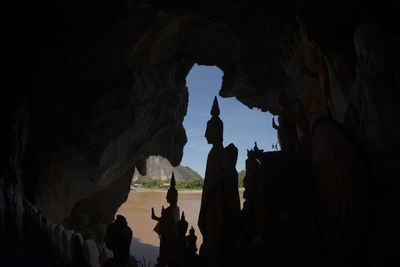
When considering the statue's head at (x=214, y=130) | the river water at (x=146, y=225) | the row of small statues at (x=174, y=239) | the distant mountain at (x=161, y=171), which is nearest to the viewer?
the statue's head at (x=214, y=130)

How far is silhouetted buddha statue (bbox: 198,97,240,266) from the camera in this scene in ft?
10.3

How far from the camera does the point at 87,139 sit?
26.5ft

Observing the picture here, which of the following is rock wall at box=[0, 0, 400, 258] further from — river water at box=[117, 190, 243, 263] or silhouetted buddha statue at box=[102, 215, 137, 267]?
river water at box=[117, 190, 243, 263]

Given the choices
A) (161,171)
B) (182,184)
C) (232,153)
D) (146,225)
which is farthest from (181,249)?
(161,171)

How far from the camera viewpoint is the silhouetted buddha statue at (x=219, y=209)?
3150 mm

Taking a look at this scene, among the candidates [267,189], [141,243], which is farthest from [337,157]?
[141,243]

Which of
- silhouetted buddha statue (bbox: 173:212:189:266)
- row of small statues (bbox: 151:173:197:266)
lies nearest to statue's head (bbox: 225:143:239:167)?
row of small statues (bbox: 151:173:197:266)

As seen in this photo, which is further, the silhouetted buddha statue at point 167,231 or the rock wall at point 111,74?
the rock wall at point 111,74

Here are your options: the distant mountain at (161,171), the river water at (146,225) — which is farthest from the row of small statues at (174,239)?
the distant mountain at (161,171)

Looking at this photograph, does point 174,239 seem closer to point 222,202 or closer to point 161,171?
point 222,202

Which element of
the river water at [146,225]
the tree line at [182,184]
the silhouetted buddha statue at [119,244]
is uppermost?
the silhouetted buddha statue at [119,244]

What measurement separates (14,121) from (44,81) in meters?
1.52

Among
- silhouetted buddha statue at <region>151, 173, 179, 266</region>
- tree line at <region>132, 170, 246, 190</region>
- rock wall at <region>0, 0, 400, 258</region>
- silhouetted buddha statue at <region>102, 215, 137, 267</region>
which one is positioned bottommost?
tree line at <region>132, 170, 246, 190</region>

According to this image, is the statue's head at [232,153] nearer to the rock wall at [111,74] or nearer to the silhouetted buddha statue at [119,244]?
the rock wall at [111,74]
